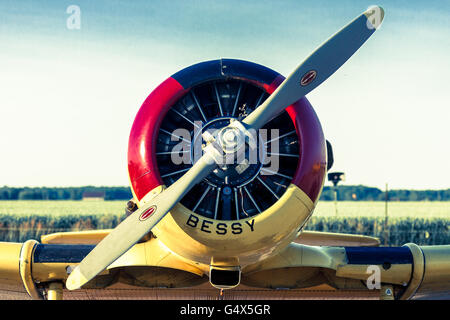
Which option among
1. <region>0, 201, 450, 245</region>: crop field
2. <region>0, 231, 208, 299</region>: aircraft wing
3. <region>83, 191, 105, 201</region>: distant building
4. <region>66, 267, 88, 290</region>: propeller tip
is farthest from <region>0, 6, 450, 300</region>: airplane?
<region>83, 191, 105, 201</region>: distant building

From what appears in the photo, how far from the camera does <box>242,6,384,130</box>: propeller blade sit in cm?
496

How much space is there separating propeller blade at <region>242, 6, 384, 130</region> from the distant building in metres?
50.2

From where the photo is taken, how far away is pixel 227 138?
4609mm

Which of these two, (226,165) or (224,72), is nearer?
(226,165)

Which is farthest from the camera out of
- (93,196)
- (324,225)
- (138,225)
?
(93,196)

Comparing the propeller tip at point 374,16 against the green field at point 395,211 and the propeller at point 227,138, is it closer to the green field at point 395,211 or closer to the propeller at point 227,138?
the propeller at point 227,138

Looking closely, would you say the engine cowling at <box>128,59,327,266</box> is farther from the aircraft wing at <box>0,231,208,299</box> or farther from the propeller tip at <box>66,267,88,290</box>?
the propeller tip at <box>66,267,88,290</box>

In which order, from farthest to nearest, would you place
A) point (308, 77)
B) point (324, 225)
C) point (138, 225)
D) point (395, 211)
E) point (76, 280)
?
point (395, 211)
point (324, 225)
point (308, 77)
point (138, 225)
point (76, 280)

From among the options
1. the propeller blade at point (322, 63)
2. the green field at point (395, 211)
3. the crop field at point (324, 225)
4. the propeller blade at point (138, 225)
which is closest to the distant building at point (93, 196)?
the crop field at point (324, 225)

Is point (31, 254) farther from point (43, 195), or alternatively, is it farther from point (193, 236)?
point (43, 195)

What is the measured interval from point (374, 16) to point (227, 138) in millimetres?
1838

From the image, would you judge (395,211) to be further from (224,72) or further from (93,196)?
(224,72)

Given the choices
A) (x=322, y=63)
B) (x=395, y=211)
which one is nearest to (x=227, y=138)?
(x=322, y=63)
